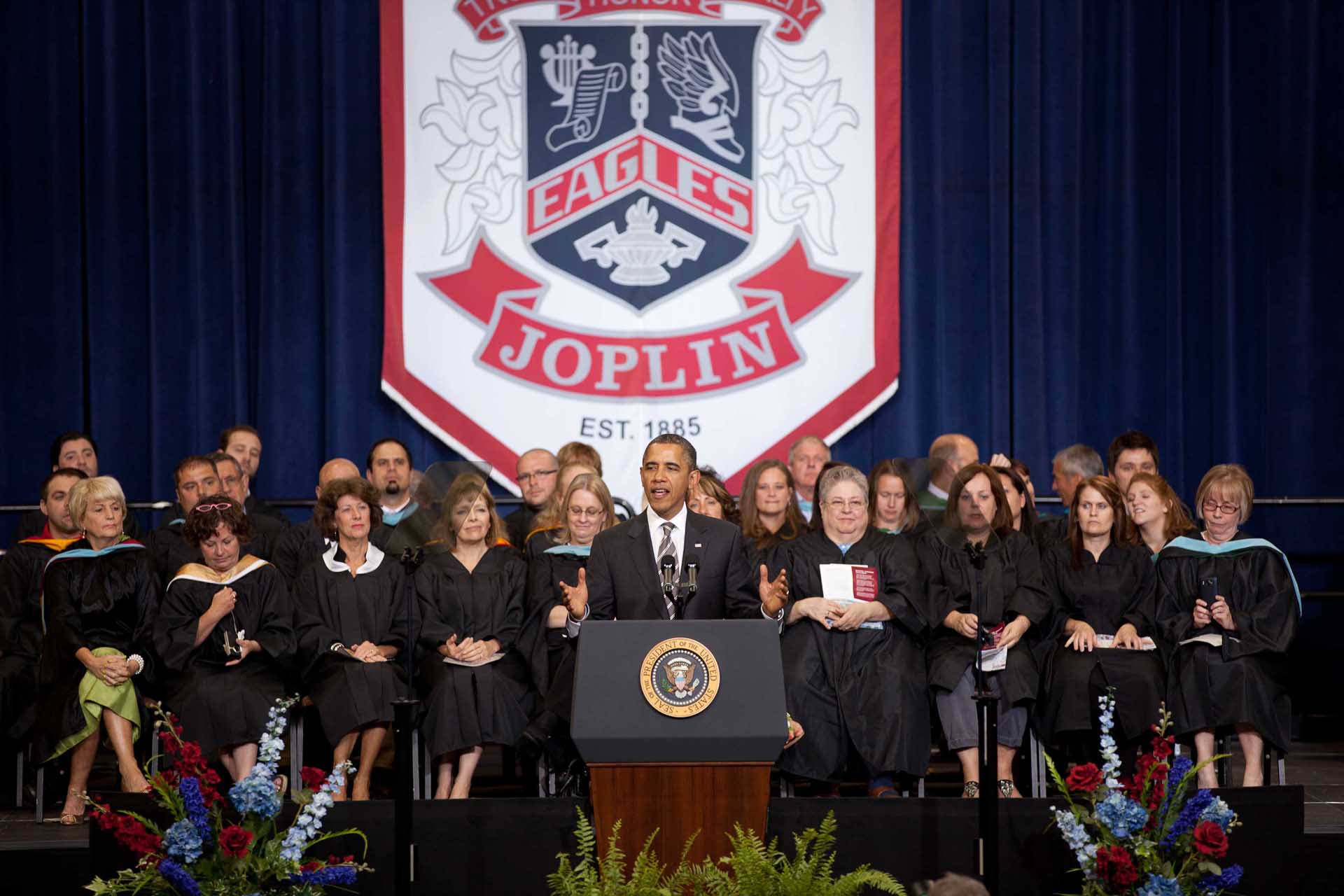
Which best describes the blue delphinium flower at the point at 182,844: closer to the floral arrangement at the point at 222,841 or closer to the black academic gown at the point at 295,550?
the floral arrangement at the point at 222,841

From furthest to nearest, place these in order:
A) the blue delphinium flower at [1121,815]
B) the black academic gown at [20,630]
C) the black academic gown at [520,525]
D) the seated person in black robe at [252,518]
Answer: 1. the black academic gown at [520,525]
2. the seated person in black robe at [252,518]
3. the black academic gown at [20,630]
4. the blue delphinium flower at [1121,815]

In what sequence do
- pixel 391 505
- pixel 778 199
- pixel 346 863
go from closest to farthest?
pixel 346 863 → pixel 391 505 → pixel 778 199

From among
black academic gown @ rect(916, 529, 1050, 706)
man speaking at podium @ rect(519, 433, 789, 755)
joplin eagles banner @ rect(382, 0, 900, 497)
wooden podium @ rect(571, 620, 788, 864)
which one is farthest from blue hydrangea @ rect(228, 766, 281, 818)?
joplin eagles banner @ rect(382, 0, 900, 497)

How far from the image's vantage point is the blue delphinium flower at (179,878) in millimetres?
4008

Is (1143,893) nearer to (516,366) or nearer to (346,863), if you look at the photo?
(346,863)

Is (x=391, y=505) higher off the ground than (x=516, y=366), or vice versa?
(x=516, y=366)

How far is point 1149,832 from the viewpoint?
4199mm

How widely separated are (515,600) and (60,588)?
71.9 inches

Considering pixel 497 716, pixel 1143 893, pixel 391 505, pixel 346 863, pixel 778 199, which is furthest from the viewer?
pixel 778 199

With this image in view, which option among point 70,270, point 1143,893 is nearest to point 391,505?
point 70,270

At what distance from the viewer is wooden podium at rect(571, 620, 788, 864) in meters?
4.03

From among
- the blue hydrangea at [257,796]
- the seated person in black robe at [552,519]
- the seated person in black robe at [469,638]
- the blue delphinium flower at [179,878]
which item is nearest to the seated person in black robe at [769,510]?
the seated person in black robe at [552,519]

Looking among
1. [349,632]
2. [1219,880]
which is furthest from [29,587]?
[1219,880]

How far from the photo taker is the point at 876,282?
826 centimetres
